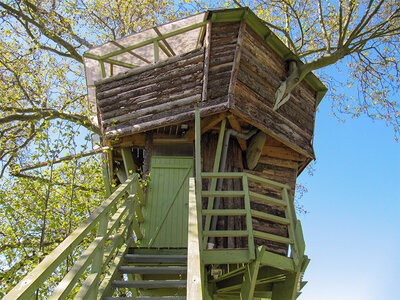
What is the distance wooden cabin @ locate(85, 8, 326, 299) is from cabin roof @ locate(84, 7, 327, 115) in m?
0.02

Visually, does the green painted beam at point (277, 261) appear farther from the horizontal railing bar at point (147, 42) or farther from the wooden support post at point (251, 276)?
the horizontal railing bar at point (147, 42)

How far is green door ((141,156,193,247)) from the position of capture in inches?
294

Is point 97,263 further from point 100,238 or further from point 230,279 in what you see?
point 230,279

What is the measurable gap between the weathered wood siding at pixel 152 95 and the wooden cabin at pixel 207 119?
23mm

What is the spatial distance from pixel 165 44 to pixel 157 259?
5.26 meters

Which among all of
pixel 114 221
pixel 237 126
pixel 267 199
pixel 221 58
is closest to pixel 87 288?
pixel 114 221

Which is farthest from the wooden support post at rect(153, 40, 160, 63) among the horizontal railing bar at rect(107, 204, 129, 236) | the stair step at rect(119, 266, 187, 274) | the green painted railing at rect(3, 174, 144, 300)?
the stair step at rect(119, 266, 187, 274)

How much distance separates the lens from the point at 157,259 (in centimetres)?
561

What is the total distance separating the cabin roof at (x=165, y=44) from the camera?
26.2 ft

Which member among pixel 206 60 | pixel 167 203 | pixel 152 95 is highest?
pixel 206 60

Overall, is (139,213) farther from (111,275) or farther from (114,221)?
(111,275)

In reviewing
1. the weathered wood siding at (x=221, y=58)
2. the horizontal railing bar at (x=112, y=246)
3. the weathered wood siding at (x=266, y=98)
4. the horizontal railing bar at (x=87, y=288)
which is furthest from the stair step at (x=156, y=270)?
the weathered wood siding at (x=221, y=58)

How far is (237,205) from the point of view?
288 inches

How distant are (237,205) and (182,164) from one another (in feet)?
5.53
